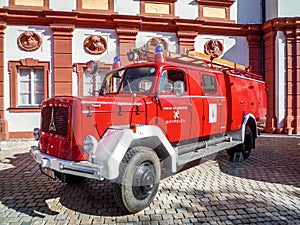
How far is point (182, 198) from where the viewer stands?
4020 mm

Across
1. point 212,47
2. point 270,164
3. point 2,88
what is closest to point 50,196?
point 270,164

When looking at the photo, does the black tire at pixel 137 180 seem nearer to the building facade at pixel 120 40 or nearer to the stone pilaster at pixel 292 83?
the building facade at pixel 120 40

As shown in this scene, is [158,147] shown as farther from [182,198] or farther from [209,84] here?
[209,84]

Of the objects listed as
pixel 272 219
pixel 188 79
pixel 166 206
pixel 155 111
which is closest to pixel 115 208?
pixel 166 206

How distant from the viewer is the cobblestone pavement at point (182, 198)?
3363mm

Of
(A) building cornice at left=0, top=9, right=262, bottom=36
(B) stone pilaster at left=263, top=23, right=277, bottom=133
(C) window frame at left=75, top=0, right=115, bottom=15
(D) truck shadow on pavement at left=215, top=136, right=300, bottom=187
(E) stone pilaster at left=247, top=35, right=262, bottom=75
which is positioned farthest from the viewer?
(E) stone pilaster at left=247, top=35, right=262, bottom=75

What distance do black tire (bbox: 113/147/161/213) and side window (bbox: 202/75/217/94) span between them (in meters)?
2.13

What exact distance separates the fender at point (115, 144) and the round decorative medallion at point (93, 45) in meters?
7.08

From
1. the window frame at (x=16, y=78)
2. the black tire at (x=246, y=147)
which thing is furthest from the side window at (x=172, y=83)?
the window frame at (x=16, y=78)

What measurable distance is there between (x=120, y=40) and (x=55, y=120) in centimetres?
711

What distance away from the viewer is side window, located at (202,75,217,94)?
520cm

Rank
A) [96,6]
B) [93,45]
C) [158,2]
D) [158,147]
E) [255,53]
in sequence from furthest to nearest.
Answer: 1. [255,53]
2. [158,2]
3. [96,6]
4. [93,45]
5. [158,147]

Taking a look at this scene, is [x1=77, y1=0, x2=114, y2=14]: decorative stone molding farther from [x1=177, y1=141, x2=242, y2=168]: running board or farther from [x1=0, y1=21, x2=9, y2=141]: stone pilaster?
[x1=177, y1=141, x2=242, y2=168]: running board

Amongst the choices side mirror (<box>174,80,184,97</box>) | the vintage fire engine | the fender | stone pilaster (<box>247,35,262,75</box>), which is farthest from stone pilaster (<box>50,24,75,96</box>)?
stone pilaster (<box>247,35,262,75</box>)
